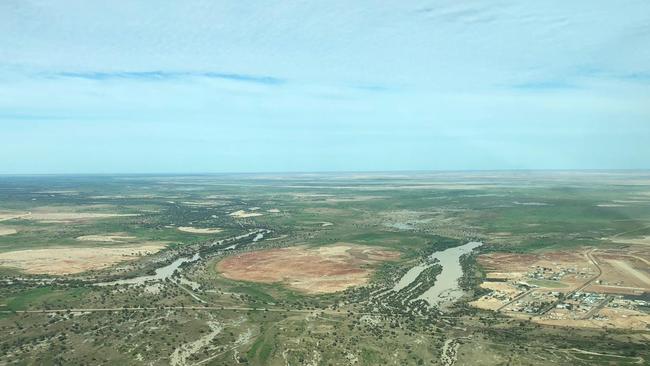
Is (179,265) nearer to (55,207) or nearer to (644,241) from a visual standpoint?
(644,241)

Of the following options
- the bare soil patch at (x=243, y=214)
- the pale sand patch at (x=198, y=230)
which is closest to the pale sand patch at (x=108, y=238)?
the pale sand patch at (x=198, y=230)

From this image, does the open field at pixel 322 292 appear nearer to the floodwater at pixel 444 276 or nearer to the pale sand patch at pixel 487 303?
the pale sand patch at pixel 487 303

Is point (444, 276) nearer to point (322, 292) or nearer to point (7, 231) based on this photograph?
point (322, 292)

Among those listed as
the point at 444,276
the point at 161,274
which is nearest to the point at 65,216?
the point at 161,274

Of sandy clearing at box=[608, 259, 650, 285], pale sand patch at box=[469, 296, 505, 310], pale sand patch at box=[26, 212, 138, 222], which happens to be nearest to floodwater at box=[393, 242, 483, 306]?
pale sand patch at box=[469, 296, 505, 310]

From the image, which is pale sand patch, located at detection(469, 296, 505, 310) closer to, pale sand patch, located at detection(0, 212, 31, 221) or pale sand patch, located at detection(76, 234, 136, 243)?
pale sand patch, located at detection(76, 234, 136, 243)

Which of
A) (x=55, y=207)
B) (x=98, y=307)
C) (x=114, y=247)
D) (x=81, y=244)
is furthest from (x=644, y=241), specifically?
(x=55, y=207)
